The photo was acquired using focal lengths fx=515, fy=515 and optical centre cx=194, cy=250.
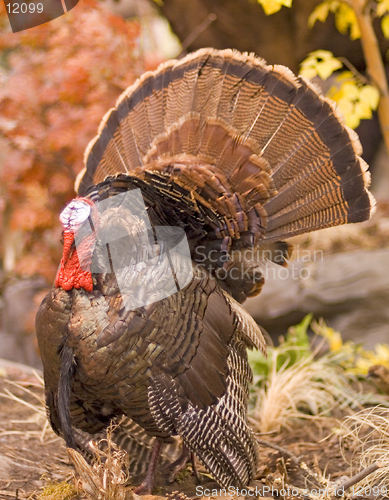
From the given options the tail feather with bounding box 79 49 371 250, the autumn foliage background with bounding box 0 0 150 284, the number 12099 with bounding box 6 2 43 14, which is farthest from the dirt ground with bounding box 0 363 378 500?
the number 12099 with bounding box 6 2 43 14

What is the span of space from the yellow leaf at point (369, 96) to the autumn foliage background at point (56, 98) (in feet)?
6.19

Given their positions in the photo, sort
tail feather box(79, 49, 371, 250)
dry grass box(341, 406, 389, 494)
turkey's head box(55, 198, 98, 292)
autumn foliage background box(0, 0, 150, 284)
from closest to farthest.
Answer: turkey's head box(55, 198, 98, 292) → dry grass box(341, 406, 389, 494) → tail feather box(79, 49, 371, 250) → autumn foliage background box(0, 0, 150, 284)

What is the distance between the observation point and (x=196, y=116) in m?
3.02

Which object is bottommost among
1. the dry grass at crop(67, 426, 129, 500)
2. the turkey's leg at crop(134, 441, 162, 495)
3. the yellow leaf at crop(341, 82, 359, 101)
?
the turkey's leg at crop(134, 441, 162, 495)

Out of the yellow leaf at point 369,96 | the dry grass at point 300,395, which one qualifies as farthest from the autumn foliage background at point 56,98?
the dry grass at point 300,395

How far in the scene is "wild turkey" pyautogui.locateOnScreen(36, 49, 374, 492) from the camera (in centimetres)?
226

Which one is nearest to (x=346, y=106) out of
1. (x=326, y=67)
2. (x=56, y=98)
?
(x=326, y=67)

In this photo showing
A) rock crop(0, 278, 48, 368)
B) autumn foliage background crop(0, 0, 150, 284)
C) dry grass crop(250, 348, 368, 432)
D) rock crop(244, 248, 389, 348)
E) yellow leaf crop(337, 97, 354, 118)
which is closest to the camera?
yellow leaf crop(337, 97, 354, 118)

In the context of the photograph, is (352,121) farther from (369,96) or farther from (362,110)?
(369,96)

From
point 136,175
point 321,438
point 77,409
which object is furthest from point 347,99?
point 77,409

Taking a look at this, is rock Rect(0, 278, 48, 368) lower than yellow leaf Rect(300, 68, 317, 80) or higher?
lower

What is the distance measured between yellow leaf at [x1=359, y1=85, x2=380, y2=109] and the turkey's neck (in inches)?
79.8

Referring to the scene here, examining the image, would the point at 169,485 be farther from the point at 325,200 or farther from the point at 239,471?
the point at 325,200

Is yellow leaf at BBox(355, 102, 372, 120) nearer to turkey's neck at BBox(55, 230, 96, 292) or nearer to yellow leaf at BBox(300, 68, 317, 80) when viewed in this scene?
yellow leaf at BBox(300, 68, 317, 80)
